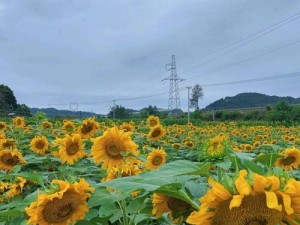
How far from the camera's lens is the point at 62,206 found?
4.86ft

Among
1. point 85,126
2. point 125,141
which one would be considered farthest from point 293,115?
point 125,141

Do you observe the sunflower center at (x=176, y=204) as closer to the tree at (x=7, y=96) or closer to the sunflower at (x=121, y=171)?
the sunflower at (x=121, y=171)

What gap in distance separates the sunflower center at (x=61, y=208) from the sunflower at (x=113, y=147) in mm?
777

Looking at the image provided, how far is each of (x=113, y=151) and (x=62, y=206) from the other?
0.82m

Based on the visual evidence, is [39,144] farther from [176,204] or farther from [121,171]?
[176,204]

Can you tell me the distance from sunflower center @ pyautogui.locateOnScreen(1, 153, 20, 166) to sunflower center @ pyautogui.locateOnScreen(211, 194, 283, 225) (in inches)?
115

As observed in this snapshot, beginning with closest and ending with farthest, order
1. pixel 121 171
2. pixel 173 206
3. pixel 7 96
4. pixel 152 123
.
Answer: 1. pixel 173 206
2. pixel 121 171
3. pixel 152 123
4. pixel 7 96

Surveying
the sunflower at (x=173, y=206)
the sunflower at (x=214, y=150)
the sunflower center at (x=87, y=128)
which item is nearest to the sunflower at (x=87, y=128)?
the sunflower center at (x=87, y=128)

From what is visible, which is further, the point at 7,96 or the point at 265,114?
the point at 7,96

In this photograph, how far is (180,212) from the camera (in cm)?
136

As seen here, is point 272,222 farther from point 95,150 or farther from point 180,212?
point 95,150

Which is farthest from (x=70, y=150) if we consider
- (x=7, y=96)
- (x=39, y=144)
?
(x=7, y=96)

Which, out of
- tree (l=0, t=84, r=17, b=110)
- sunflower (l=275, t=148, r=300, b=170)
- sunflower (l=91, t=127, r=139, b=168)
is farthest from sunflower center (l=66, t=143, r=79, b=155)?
tree (l=0, t=84, r=17, b=110)

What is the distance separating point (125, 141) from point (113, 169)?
150mm
